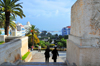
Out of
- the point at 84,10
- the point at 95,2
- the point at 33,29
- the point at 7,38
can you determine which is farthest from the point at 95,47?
the point at 33,29

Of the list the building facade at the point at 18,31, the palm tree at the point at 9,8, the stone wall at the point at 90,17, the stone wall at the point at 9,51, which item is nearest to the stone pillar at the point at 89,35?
the stone wall at the point at 90,17

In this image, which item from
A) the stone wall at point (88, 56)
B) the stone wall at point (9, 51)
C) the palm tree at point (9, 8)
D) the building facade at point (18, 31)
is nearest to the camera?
the stone wall at point (88, 56)

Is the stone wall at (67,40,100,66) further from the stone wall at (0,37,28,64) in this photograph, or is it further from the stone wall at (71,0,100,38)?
the stone wall at (0,37,28,64)

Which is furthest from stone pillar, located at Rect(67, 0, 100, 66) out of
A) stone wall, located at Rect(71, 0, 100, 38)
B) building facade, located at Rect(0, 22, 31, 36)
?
building facade, located at Rect(0, 22, 31, 36)

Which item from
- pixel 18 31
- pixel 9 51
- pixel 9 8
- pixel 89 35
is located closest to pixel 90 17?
pixel 89 35

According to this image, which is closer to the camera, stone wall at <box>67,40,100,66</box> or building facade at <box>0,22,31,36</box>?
stone wall at <box>67,40,100,66</box>

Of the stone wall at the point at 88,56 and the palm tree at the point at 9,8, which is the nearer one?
the stone wall at the point at 88,56

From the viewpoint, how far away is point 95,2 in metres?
2.74

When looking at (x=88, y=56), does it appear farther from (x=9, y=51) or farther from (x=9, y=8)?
(x=9, y=8)

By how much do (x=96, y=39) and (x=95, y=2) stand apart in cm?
132

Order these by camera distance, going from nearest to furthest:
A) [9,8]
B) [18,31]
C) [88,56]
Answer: [88,56]
[9,8]
[18,31]

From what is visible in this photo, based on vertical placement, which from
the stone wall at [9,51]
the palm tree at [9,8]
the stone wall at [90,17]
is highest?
the palm tree at [9,8]

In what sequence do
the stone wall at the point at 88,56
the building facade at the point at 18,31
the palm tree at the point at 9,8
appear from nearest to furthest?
the stone wall at the point at 88,56
the palm tree at the point at 9,8
the building facade at the point at 18,31

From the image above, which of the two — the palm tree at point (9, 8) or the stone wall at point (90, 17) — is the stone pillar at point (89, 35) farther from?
the palm tree at point (9, 8)
